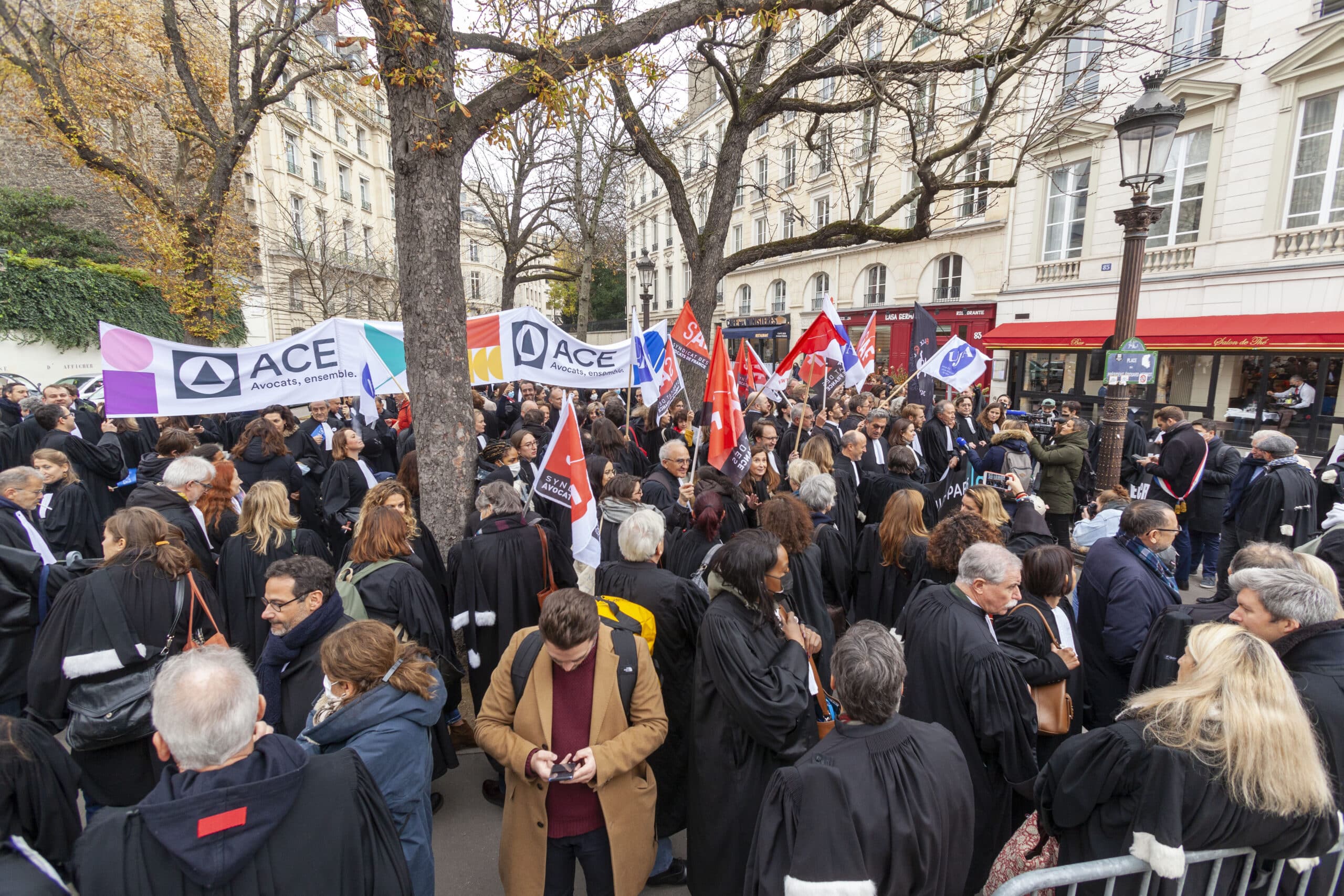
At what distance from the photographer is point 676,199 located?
31.8ft

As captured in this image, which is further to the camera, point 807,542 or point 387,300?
point 387,300

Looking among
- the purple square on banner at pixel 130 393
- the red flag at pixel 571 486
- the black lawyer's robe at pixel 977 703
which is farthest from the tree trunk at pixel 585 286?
the black lawyer's robe at pixel 977 703

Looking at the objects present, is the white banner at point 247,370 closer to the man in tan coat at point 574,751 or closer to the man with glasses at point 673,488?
the man with glasses at point 673,488

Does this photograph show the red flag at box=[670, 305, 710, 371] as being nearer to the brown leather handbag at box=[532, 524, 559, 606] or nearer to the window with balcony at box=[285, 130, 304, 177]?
the brown leather handbag at box=[532, 524, 559, 606]

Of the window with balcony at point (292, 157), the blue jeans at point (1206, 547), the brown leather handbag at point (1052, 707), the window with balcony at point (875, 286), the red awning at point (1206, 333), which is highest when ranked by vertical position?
the window with balcony at point (292, 157)

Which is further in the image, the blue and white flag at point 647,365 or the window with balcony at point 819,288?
the window with balcony at point 819,288

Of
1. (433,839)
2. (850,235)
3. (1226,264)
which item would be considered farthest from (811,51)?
(1226,264)

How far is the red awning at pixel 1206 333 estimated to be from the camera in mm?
12906

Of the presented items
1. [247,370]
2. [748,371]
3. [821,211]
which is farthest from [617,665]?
[821,211]

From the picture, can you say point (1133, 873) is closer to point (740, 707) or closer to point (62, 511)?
point (740, 707)

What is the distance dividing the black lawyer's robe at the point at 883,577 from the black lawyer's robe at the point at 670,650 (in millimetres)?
1326

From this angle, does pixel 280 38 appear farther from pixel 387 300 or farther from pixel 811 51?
pixel 387 300

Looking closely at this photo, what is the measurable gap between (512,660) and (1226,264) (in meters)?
19.6

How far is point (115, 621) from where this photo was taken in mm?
2805
